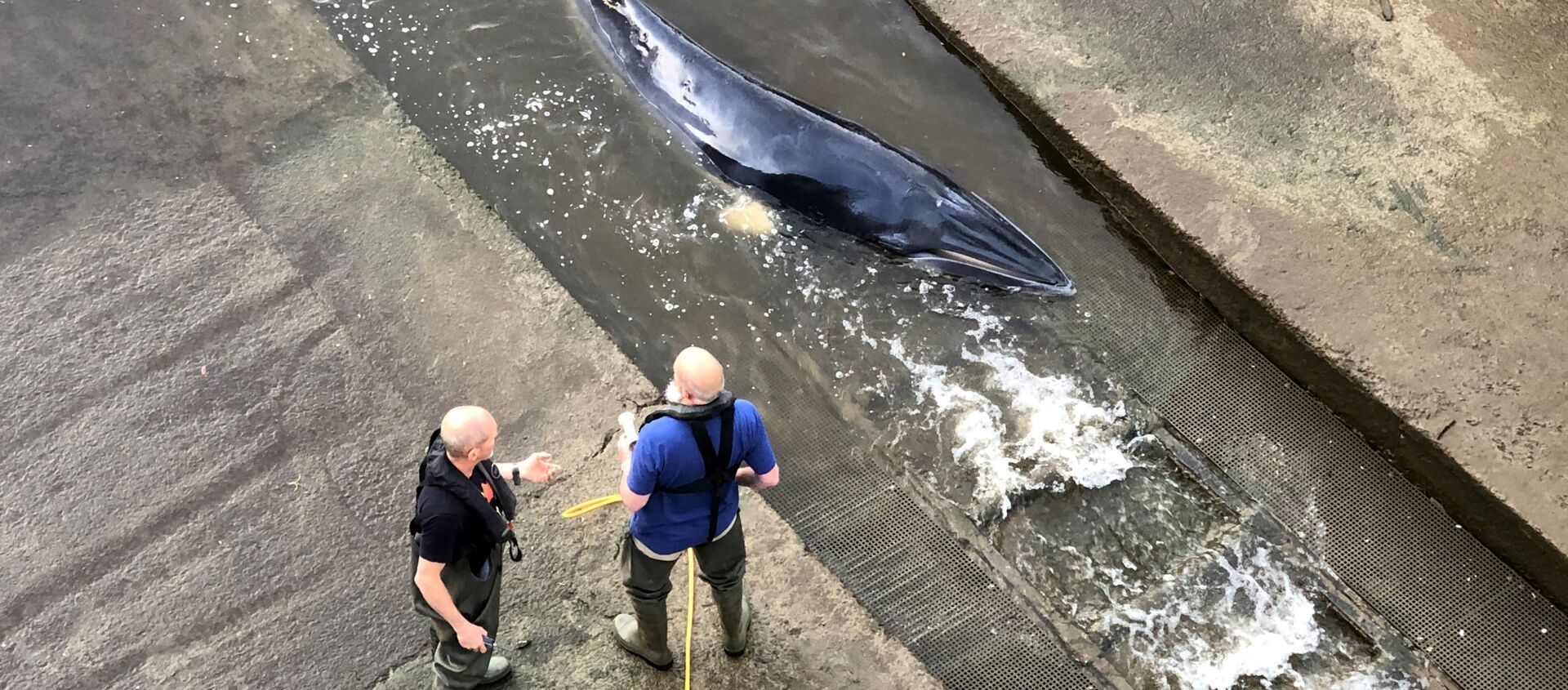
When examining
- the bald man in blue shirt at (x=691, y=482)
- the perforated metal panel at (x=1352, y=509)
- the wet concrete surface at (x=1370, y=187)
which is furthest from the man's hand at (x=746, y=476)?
the wet concrete surface at (x=1370, y=187)

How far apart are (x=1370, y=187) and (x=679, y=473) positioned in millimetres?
4257

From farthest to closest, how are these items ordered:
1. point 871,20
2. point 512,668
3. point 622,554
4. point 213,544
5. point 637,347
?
point 871,20, point 637,347, point 213,544, point 512,668, point 622,554

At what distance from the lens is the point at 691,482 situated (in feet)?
9.55

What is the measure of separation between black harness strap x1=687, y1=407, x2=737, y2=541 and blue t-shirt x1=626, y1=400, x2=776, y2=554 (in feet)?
0.04

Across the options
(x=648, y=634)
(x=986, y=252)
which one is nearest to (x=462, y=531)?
(x=648, y=634)

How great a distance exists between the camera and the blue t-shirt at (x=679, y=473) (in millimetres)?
2809

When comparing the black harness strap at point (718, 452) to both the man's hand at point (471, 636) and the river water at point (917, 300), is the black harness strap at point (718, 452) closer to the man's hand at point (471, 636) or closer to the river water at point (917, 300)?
the man's hand at point (471, 636)

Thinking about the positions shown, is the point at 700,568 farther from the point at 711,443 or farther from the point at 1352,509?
the point at 1352,509

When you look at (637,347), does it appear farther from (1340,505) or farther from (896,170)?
(1340,505)

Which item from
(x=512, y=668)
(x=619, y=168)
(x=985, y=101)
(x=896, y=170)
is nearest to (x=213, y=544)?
(x=512, y=668)

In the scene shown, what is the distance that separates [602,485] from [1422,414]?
371 cm

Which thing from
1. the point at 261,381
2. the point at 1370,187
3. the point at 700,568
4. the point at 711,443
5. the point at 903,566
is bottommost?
the point at 261,381

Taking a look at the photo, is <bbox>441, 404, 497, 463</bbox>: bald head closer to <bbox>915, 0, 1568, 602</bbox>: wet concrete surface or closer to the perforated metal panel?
the perforated metal panel

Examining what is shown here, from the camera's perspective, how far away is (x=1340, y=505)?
4398 millimetres
